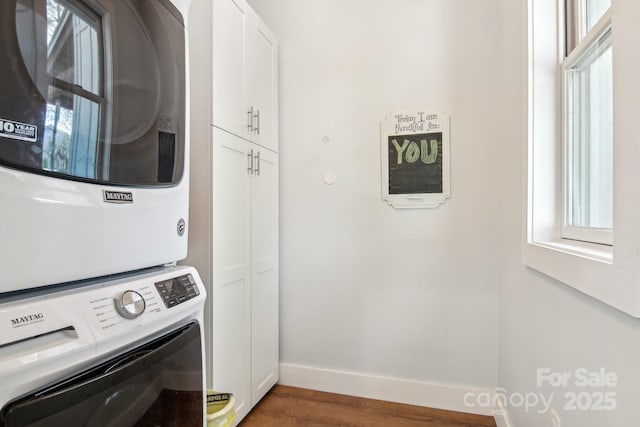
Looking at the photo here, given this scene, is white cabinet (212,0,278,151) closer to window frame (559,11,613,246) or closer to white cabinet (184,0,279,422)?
white cabinet (184,0,279,422)

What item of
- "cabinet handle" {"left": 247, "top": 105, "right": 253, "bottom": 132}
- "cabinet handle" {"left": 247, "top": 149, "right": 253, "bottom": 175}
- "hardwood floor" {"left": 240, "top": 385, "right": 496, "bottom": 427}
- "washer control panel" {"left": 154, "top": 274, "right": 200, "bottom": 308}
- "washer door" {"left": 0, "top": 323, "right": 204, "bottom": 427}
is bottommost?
"hardwood floor" {"left": 240, "top": 385, "right": 496, "bottom": 427}

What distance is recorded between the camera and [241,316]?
174 centimetres

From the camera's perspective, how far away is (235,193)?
170 centimetres

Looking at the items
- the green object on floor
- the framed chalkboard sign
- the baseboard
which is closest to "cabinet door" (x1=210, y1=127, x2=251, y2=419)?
the green object on floor

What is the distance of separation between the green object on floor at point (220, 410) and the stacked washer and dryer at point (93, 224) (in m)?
0.17

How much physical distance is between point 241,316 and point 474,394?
1.37 meters

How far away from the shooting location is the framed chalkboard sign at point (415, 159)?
1.99 metres

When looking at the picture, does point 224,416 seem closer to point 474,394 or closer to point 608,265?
point 608,265

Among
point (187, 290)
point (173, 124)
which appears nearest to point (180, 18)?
point (173, 124)

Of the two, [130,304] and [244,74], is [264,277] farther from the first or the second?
[130,304]

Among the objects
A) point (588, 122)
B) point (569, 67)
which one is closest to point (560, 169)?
point (588, 122)

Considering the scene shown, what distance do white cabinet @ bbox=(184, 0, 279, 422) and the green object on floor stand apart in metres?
0.24

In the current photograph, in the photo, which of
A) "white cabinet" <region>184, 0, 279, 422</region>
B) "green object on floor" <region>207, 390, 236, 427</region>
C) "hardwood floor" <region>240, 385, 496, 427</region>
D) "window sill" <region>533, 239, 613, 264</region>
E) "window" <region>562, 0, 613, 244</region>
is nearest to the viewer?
"window sill" <region>533, 239, 613, 264</region>

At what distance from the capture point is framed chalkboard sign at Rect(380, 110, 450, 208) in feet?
6.52
